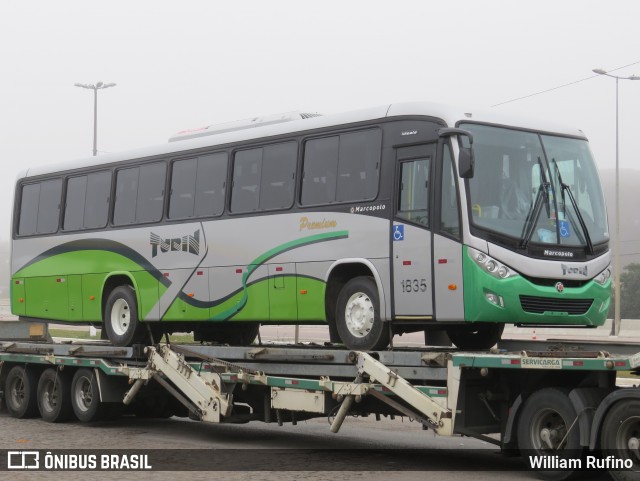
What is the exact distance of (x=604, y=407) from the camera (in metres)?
10.1

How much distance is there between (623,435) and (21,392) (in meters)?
11.6

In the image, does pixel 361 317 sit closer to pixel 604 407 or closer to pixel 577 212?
pixel 577 212

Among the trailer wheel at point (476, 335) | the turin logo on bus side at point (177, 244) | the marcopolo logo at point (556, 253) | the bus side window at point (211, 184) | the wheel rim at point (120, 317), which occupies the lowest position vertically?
the trailer wheel at point (476, 335)

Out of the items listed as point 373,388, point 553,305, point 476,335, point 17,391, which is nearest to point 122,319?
point 17,391

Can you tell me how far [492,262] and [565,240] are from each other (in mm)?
1111

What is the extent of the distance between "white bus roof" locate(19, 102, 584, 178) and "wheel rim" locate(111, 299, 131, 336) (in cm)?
242

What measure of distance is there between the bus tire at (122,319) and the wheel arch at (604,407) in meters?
9.66

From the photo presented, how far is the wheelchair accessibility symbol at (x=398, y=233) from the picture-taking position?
13.4m

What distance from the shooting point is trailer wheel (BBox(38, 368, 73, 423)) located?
17.7m

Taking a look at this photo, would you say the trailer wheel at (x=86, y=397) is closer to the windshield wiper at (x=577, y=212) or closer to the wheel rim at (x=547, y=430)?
the windshield wiper at (x=577, y=212)

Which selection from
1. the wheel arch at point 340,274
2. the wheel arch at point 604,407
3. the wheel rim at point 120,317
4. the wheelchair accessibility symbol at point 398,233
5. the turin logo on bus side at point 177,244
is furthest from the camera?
the wheel rim at point 120,317

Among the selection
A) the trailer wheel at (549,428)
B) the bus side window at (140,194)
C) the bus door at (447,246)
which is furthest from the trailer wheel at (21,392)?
the trailer wheel at (549,428)

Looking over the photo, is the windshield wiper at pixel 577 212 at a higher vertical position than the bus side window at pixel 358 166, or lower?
lower

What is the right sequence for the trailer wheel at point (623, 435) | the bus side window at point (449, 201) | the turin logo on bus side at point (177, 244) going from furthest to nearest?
the turin logo on bus side at point (177, 244), the bus side window at point (449, 201), the trailer wheel at point (623, 435)
